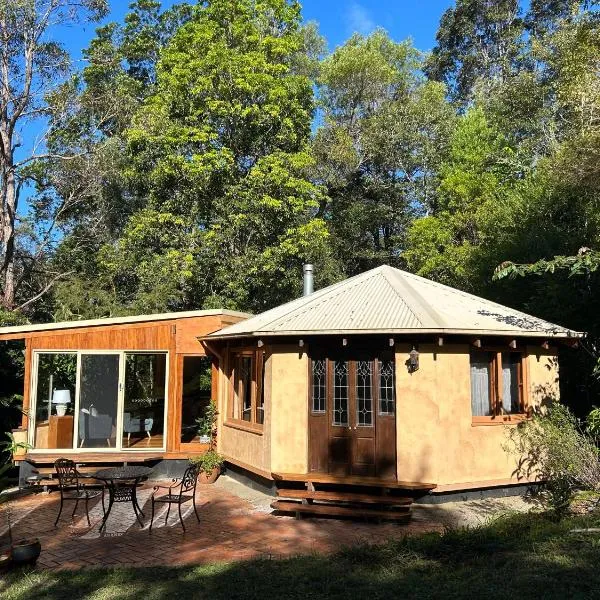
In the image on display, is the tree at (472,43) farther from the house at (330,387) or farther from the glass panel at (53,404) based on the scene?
the glass panel at (53,404)

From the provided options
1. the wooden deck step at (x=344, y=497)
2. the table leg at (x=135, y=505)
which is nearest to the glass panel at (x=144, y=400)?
the table leg at (x=135, y=505)

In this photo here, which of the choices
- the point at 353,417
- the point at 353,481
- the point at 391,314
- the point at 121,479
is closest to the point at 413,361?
the point at 391,314

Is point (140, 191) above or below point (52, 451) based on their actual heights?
above

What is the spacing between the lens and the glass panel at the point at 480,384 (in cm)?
917

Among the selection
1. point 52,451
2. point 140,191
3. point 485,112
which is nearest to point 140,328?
point 52,451

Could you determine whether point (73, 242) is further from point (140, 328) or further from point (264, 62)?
point (140, 328)

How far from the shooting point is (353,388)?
9.06m

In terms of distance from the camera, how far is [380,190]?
27344mm

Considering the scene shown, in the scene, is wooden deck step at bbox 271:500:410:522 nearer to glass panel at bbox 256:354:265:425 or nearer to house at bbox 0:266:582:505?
house at bbox 0:266:582:505

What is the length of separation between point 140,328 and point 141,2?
21.6 meters

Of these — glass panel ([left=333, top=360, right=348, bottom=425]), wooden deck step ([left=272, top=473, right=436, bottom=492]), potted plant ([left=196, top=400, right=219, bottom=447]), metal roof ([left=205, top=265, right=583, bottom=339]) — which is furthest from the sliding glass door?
glass panel ([left=333, top=360, right=348, bottom=425])

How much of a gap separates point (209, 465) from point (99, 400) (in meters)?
2.61

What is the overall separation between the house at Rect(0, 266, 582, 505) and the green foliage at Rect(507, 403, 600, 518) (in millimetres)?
261

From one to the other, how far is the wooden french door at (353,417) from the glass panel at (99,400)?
449 cm
